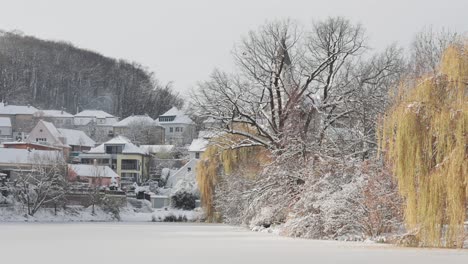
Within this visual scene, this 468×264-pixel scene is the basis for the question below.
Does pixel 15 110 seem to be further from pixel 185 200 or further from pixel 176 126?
pixel 185 200

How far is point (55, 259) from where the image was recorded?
13828 mm

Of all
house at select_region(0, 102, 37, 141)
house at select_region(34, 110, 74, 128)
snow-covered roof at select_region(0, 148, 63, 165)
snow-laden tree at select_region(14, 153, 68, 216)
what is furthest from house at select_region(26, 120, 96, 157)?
snow-laden tree at select_region(14, 153, 68, 216)

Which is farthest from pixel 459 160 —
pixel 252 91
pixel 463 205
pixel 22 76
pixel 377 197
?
pixel 22 76

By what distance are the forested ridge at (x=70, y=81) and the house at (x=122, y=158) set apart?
53.6 meters

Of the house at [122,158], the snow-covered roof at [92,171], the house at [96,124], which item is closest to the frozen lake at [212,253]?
the snow-covered roof at [92,171]

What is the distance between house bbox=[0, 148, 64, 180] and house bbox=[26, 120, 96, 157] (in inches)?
879

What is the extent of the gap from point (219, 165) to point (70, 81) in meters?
103

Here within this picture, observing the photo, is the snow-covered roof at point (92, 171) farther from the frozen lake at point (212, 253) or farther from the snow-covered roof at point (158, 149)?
the frozen lake at point (212, 253)

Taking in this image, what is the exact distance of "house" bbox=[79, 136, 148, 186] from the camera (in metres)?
72.0

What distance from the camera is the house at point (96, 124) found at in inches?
4199

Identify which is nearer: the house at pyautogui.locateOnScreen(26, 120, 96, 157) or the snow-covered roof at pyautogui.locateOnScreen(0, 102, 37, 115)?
the house at pyautogui.locateOnScreen(26, 120, 96, 157)

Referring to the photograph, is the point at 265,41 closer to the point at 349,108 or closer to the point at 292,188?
the point at 349,108

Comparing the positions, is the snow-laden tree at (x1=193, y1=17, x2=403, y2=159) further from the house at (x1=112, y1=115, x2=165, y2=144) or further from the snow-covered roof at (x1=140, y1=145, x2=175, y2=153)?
the house at (x1=112, y1=115, x2=165, y2=144)

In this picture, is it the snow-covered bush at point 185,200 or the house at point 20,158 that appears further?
the snow-covered bush at point 185,200
